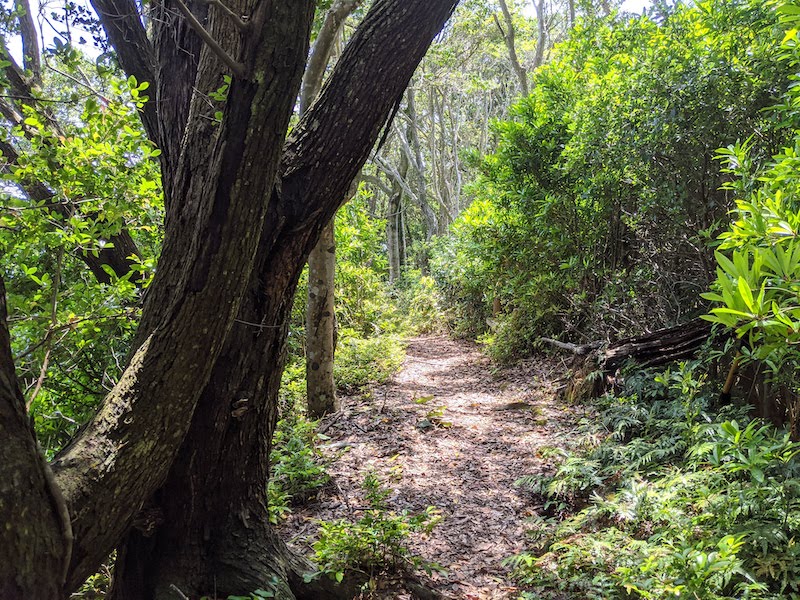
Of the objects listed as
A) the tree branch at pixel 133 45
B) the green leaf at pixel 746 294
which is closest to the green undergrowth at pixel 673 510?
the green leaf at pixel 746 294

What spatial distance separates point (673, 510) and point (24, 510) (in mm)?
2990

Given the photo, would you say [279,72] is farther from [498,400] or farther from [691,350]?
[498,400]

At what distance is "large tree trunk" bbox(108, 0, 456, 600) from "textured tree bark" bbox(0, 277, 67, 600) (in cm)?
82

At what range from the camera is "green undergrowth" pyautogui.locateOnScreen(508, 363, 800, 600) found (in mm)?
2293

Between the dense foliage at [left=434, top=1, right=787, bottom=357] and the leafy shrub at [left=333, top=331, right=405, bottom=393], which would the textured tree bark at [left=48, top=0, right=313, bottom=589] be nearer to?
the dense foliage at [left=434, top=1, right=787, bottom=357]

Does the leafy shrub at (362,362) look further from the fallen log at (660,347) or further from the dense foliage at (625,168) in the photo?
the fallen log at (660,347)

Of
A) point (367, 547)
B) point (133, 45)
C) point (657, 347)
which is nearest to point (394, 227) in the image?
point (657, 347)

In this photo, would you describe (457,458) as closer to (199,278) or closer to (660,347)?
(660,347)

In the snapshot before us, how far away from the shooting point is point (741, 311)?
196 centimetres

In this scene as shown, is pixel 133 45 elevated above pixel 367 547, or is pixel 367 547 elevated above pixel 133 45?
pixel 133 45

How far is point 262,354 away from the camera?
2570mm

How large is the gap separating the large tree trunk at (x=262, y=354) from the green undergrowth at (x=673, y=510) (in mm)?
1550

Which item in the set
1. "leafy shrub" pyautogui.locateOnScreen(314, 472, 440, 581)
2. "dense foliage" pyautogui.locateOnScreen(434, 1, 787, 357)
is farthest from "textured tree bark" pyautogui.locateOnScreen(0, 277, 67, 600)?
"dense foliage" pyautogui.locateOnScreen(434, 1, 787, 357)

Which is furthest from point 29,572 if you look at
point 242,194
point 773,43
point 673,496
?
point 773,43
